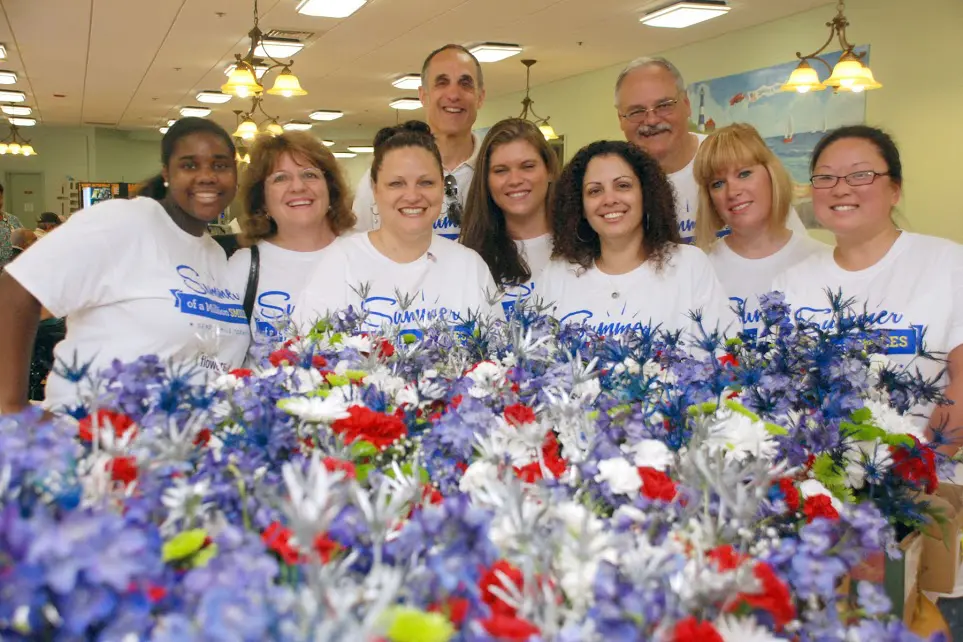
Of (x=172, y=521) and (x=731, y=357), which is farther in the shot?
(x=731, y=357)

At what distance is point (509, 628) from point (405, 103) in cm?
1285

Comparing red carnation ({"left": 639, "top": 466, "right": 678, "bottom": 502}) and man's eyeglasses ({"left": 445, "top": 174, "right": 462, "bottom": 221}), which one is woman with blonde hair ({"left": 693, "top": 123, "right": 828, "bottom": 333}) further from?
red carnation ({"left": 639, "top": 466, "right": 678, "bottom": 502})

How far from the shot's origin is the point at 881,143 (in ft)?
7.94

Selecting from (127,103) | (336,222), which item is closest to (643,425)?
(336,222)

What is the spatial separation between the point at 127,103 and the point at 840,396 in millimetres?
14148

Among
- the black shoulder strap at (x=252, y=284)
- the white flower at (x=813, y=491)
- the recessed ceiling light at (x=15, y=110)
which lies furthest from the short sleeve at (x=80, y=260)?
the recessed ceiling light at (x=15, y=110)

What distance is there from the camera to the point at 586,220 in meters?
2.82

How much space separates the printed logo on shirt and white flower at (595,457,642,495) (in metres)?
1.55

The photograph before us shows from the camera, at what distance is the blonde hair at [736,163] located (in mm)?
2877

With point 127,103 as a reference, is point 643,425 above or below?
below

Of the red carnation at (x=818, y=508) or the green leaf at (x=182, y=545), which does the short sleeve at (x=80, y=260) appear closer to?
the green leaf at (x=182, y=545)

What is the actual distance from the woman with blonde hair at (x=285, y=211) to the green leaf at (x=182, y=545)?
1.89 metres

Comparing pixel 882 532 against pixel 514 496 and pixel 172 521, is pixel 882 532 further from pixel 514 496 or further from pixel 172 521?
pixel 172 521

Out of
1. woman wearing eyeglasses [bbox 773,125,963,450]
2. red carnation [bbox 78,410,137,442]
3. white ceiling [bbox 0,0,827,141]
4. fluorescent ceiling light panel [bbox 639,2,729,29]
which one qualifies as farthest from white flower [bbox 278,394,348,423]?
fluorescent ceiling light panel [bbox 639,2,729,29]
